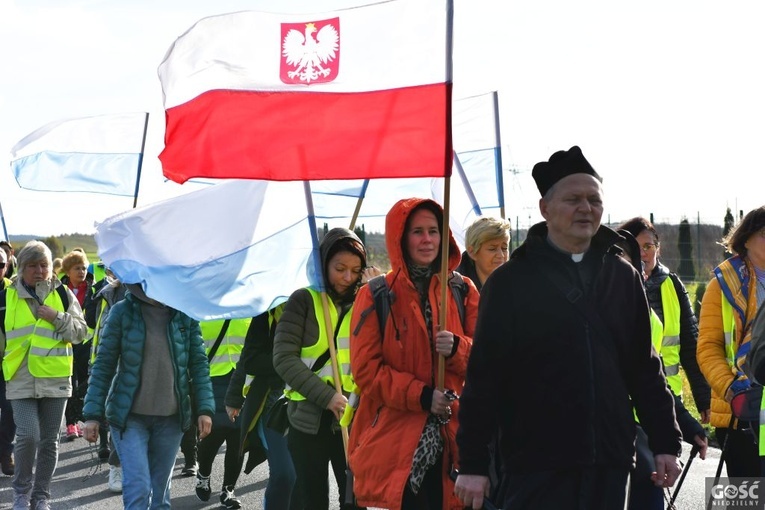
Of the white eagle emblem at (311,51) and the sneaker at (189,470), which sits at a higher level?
the white eagle emblem at (311,51)

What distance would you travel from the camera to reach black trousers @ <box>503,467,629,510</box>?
4266mm

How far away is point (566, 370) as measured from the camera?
422cm

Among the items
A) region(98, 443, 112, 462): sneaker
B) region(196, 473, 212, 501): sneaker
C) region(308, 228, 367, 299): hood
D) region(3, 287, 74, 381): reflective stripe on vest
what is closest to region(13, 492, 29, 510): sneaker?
region(3, 287, 74, 381): reflective stripe on vest

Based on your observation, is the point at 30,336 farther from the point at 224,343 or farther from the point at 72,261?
the point at 72,261

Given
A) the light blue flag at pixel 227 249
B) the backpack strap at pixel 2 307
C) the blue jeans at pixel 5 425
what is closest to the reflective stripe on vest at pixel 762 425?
the light blue flag at pixel 227 249

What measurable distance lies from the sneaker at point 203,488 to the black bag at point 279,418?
2.38 metres

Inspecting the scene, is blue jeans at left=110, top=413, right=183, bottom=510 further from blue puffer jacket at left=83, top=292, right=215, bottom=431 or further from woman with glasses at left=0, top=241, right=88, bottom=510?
woman with glasses at left=0, top=241, right=88, bottom=510

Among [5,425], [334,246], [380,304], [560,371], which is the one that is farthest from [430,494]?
[5,425]

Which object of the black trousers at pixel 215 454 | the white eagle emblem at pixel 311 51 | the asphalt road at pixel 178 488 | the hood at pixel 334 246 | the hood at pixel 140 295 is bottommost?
the asphalt road at pixel 178 488

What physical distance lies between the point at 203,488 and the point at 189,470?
4.58 ft

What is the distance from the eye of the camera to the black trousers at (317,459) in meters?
6.19

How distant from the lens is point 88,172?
11672 millimetres

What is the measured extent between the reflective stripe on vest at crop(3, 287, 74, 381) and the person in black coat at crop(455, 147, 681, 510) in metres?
5.23

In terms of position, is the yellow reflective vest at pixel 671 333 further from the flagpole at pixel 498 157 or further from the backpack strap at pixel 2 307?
the backpack strap at pixel 2 307
